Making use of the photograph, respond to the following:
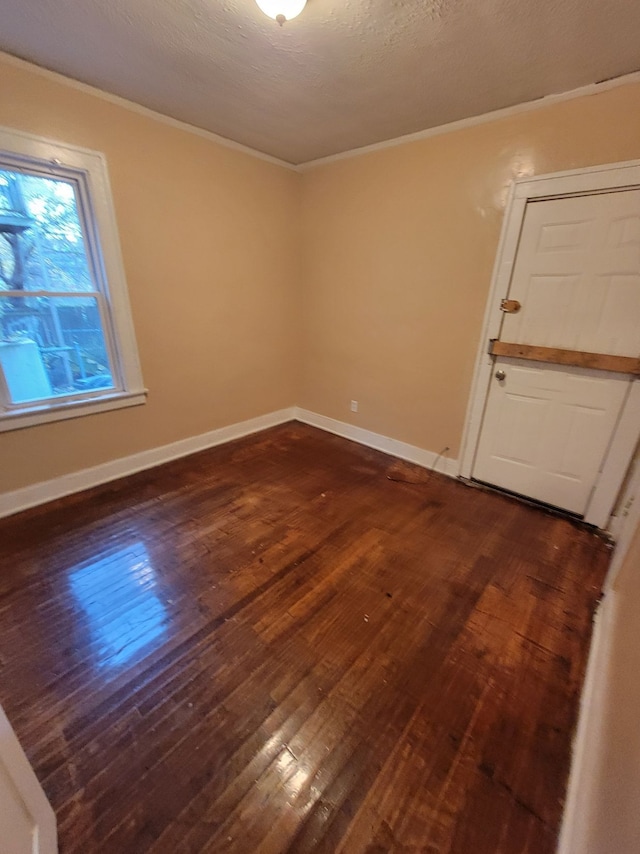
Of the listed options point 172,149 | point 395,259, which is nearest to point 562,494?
point 395,259

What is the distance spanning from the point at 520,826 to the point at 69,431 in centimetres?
299

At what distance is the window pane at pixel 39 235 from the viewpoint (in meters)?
2.04

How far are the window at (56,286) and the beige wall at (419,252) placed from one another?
1.82 metres

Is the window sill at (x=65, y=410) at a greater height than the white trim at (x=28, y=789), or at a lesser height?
greater

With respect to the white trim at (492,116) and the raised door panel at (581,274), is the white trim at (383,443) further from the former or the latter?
the white trim at (492,116)

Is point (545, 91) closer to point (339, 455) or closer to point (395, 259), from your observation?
point (395, 259)

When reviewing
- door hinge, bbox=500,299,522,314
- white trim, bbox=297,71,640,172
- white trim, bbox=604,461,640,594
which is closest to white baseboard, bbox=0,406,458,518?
white trim, bbox=604,461,640,594

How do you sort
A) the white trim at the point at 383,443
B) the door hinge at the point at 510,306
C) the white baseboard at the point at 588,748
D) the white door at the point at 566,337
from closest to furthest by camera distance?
the white baseboard at the point at 588,748
the white door at the point at 566,337
the door hinge at the point at 510,306
the white trim at the point at 383,443

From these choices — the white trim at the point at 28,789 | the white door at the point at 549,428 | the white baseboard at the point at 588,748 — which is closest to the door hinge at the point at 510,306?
the white door at the point at 549,428

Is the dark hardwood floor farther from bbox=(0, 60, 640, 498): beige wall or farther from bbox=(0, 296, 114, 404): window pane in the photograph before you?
bbox=(0, 60, 640, 498): beige wall

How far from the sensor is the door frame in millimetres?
1916

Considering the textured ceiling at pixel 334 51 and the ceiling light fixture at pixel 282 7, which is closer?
the ceiling light fixture at pixel 282 7

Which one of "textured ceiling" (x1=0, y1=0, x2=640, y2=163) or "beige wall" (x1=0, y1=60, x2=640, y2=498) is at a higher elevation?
"textured ceiling" (x1=0, y1=0, x2=640, y2=163)

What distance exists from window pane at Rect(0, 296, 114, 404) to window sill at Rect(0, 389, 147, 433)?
0.08 meters
